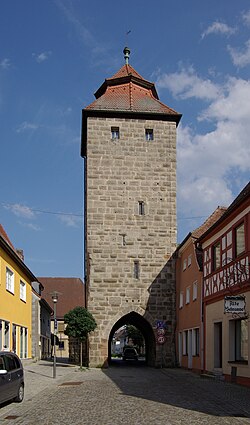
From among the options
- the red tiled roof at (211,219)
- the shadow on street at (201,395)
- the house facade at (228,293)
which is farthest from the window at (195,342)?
the shadow on street at (201,395)

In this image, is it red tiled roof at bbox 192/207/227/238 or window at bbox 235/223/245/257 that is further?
red tiled roof at bbox 192/207/227/238

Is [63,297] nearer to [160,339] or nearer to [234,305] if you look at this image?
[160,339]

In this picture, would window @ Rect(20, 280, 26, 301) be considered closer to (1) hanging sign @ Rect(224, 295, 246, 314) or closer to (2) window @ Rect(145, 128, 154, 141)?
(2) window @ Rect(145, 128, 154, 141)

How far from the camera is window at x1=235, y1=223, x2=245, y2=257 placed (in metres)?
20.8

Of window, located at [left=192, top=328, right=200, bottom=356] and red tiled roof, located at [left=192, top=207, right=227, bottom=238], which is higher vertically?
red tiled roof, located at [left=192, top=207, right=227, bottom=238]

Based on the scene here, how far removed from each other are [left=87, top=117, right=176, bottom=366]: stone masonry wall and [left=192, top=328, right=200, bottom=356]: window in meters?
5.88

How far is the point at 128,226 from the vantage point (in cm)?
3706

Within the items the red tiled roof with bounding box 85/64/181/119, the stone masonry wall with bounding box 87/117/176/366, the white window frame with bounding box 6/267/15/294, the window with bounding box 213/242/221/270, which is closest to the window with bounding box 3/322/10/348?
the white window frame with bounding box 6/267/15/294

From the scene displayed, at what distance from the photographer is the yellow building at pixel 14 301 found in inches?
1022

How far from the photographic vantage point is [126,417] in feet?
40.6

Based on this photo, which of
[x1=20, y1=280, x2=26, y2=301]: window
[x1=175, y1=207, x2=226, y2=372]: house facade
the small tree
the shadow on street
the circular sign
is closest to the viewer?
the shadow on street

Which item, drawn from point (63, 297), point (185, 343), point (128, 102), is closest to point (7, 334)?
point (185, 343)

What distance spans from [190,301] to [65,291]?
40314 mm

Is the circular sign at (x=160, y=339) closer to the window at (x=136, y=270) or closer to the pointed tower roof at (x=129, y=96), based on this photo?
the window at (x=136, y=270)
